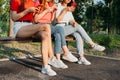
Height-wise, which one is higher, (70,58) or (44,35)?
(44,35)

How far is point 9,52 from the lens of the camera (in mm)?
7957

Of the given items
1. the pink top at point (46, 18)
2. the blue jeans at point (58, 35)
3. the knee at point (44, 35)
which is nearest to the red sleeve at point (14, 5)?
the pink top at point (46, 18)

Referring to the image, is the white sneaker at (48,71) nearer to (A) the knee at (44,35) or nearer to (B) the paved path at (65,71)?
(B) the paved path at (65,71)

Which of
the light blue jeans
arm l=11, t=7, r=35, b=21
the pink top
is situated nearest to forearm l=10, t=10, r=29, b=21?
arm l=11, t=7, r=35, b=21

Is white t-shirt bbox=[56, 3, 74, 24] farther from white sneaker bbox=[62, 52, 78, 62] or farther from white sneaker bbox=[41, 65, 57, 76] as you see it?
white sneaker bbox=[41, 65, 57, 76]

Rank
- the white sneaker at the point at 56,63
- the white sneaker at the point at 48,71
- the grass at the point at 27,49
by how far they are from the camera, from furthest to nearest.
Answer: the grass at the point at 27,49 < the white sneaker at the point at 56,63 < the white sneaker at the point at 48,71

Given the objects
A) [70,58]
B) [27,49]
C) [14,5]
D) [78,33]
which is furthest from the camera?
[27,49]

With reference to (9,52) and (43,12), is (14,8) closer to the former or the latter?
(43,12)

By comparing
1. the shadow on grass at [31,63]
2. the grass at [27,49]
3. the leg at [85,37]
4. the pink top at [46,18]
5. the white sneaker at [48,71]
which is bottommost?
the grass at [27,49]

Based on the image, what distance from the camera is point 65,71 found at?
208 inches

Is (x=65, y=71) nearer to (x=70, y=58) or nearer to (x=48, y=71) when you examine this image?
(x=48, y=71)

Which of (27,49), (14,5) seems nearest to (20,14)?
Result: (14,5)

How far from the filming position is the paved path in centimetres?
480

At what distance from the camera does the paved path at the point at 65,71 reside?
4.80 meters
